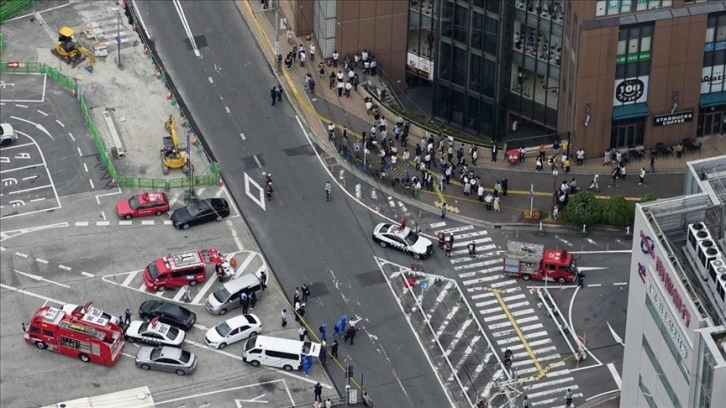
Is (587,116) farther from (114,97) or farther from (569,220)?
(114,97)

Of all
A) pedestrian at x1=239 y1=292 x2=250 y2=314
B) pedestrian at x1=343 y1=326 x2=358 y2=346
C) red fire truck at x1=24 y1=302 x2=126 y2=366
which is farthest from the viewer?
pedestrian at x1=239 y1=292 x2=250 y2=314

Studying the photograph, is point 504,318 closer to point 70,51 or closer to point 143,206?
point 143,206

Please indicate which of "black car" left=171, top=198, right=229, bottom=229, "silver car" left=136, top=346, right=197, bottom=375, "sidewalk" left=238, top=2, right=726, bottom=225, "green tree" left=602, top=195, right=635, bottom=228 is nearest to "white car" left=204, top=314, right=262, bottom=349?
"silver car" left=136, top=346, right=197, bottom=375

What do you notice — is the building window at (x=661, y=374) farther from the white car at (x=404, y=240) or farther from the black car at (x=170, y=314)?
the black car at (x=170, y=314)

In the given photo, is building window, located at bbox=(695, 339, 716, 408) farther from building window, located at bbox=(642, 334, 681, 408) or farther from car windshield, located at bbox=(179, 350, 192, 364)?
car windshield, located at bbox=(179, 350, 192, 364)

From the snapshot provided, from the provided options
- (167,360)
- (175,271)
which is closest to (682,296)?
(167,360)

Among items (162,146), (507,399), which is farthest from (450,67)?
(507,399)

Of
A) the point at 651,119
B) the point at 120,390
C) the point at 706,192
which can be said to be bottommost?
the point at 120,390
